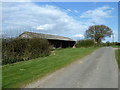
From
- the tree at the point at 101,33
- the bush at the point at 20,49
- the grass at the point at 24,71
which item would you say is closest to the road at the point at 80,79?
the grass at the point at 24,71

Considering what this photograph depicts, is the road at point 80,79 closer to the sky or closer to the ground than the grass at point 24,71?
closer to the ground

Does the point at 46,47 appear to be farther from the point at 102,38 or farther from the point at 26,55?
the point at 102,38

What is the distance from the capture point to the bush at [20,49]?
10227 mm

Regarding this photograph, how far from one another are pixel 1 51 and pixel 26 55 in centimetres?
266

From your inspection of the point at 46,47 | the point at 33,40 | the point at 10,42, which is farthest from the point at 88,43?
the point at 10,42

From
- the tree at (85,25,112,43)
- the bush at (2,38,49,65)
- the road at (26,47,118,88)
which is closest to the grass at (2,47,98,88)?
the road at (26,47,118,88)

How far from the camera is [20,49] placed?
11.6 m

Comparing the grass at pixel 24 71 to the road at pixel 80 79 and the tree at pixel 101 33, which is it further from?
the tree at pixel 101 33

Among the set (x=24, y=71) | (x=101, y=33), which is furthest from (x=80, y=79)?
(x=101, y=33)

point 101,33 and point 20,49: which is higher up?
point 101,33

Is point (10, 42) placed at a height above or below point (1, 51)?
above

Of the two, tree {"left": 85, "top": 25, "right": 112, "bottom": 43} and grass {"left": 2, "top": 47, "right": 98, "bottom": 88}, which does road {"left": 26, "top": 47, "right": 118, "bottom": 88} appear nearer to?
grass {"left": 2, "top": 47, "right": 98, "bottom": 88}

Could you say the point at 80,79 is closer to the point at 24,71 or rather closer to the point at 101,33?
the point at 24,71

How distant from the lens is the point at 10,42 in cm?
1070
